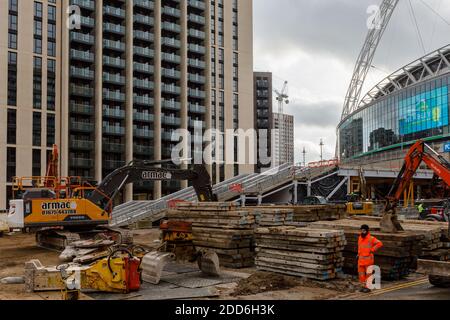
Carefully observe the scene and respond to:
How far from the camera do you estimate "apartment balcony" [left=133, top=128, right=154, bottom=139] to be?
244ft

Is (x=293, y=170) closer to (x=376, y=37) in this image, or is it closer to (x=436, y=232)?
(x=436, y=232)

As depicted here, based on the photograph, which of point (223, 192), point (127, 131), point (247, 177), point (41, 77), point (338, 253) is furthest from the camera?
point (127, 131)

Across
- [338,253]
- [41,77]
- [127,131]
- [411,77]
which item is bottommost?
[338,253]

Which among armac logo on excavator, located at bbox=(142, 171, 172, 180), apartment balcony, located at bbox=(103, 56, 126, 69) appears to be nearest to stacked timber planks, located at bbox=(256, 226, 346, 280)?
A: armac logo on excavator, located at bbox=(142, 171, 172, 180)

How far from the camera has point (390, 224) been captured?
1569cm

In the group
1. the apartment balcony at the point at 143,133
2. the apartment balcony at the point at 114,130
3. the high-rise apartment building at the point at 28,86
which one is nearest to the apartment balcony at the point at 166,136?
the apartment balcony at the point at 143,133

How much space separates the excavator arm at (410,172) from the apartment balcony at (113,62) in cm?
6114

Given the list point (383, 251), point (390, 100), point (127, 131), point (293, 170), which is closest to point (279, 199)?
point (293, 170)

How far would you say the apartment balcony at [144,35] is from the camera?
247ft

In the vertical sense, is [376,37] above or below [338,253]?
above

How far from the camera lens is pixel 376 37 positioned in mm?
118125

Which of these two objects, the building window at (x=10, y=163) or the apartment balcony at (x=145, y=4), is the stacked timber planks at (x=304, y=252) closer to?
the building window at (x=10, y=163)

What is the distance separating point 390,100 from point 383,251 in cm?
8652

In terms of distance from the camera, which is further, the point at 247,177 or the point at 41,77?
the point at 41,77
